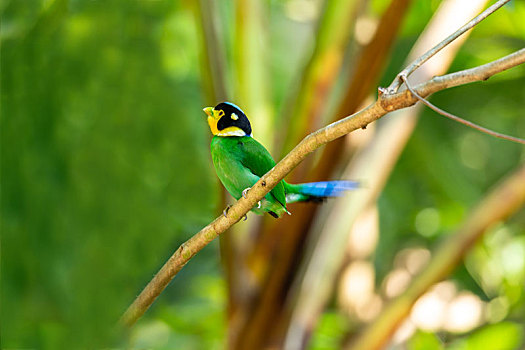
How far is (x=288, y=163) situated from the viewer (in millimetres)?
190

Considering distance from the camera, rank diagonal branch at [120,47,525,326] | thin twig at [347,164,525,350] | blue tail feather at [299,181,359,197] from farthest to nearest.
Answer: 1. thin twig at [347,164,525,350]
2. blue tail feather at [299,181,359,197]
3. diagonal branch at [120,47,525,326]

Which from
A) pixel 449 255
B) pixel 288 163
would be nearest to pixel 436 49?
pixel 288 163

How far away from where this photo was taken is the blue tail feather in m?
0.27

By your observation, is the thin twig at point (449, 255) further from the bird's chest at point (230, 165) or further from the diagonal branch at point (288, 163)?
Result: the diagonal branch at point (288, 163)

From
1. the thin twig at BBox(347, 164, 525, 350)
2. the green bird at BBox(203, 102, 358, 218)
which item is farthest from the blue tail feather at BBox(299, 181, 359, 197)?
the thin twig at BBox(347, 164, 525, 350)

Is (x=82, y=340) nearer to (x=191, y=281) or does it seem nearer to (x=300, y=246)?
(x=300, y=246)

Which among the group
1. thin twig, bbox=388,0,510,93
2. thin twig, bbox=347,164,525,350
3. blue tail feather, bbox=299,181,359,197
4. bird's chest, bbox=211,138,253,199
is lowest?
thin twig, bbox=388,0,510,93

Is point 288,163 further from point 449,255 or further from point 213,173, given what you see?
point 449,255

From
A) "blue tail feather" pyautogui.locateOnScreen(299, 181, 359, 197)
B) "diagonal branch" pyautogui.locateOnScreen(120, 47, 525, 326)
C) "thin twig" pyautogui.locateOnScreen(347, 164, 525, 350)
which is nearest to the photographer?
"diagonal branch" pyautogui.locateOnScreen(120, 47, 525, 326)

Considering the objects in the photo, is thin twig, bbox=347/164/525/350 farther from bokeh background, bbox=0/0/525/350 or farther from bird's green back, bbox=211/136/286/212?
bird's green back, bbox=211/136/286/212

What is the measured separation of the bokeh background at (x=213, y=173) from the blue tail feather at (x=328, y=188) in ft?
0.24

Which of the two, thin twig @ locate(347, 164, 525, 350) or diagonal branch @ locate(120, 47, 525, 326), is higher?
thin twig @ locate(347, 164, 525, 350)

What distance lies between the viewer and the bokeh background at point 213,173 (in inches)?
Answer: 10.0

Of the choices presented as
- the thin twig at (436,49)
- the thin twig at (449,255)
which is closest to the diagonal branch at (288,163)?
the thin twig at (436,49)
